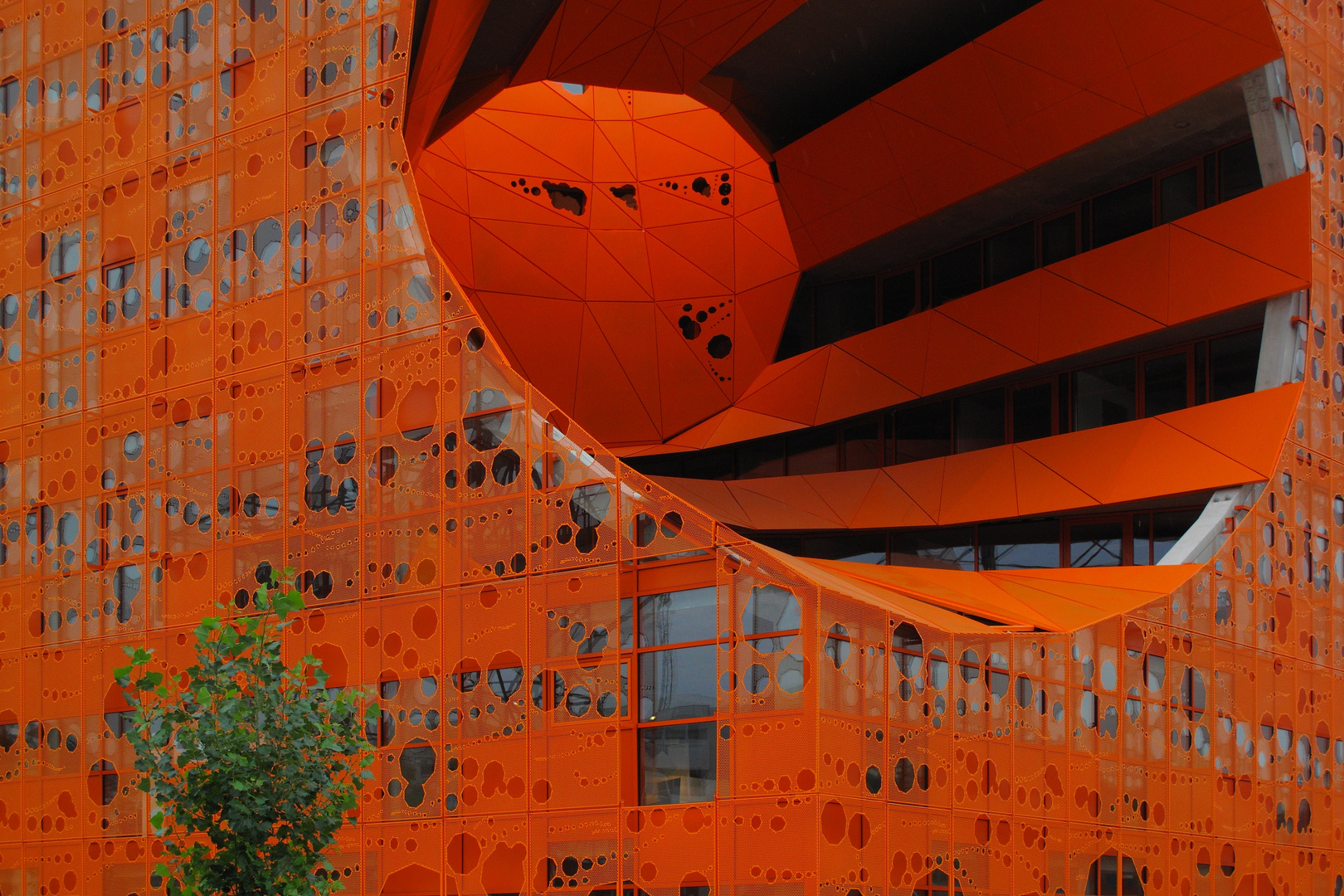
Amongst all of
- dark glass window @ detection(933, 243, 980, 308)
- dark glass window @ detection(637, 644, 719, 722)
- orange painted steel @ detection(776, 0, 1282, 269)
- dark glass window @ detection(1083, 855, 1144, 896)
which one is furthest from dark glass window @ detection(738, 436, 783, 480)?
dark glass window @ detection(637, 644, 719, 722)

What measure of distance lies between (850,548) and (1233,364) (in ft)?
23.8

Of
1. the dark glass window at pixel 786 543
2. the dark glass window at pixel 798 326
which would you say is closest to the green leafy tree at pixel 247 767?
the dark glass window at pixel 786 543

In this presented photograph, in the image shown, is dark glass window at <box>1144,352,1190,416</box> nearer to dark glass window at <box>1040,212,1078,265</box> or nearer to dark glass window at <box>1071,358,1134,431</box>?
dark glass window at <box>1071,358,1134,431</box>

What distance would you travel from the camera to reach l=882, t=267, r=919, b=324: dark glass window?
27.3 metres

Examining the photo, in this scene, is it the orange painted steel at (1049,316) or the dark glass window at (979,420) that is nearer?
the orange painted steel at (1049,316)

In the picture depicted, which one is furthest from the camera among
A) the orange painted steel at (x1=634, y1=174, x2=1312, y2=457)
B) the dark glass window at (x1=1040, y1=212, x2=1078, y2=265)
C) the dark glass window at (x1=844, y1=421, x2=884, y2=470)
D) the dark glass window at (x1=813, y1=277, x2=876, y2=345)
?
the dark glass window at (x1=813, y1=277, x2=876, y2=345)

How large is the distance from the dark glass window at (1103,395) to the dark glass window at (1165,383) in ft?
0.97

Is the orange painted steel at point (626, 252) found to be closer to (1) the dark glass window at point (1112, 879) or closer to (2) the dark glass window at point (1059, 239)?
(2) the dark glass window at point (1059, 239)

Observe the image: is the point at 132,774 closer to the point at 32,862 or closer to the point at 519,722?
the point at 32,862

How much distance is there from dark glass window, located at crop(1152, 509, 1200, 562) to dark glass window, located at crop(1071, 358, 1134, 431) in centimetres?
171

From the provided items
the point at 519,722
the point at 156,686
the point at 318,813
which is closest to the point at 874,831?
the point at 519,722

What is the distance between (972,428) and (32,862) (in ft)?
53.3

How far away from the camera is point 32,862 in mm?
16359

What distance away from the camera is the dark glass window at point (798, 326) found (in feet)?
94.2
